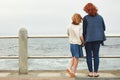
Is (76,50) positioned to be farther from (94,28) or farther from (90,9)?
(90,9)

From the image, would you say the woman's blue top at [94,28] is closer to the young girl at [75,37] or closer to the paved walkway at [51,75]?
the young girl at [75,37]

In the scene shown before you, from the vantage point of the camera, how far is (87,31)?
10914 millimetres

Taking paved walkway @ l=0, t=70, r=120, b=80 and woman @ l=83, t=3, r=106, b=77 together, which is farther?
paved walkway @ l=0, t=70, r=120, b=80

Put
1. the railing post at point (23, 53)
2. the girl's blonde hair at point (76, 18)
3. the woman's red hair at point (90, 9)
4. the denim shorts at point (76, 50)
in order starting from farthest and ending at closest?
the railing post at point (23, 53)
the denim shorts at point (76, 50)
the girl's blonde hair at point (76, 18)
the woman's red hair at point (90, 9)

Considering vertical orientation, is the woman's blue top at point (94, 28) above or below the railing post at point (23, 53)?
above

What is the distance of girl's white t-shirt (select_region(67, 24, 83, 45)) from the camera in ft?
36.1

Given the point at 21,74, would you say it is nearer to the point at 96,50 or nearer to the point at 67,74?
the point at 67,74

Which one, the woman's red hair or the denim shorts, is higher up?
the woman's red hair

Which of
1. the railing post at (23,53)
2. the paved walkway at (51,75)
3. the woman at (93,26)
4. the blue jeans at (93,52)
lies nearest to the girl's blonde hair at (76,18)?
the woman at (93,26)

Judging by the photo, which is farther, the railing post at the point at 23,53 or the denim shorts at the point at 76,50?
the railing post at the point at 23,53

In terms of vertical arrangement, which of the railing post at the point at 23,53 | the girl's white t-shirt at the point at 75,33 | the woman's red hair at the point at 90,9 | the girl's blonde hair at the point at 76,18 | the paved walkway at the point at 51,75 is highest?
the woman's red hair at the point at 90,9

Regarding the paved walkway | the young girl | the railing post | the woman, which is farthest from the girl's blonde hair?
the railing post

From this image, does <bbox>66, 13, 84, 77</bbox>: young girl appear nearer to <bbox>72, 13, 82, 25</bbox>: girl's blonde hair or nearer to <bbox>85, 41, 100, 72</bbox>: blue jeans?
<bbox>72, 13, 82, 25</bbox>: girl's blonde hair

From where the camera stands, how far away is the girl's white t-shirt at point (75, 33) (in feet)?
36.1
